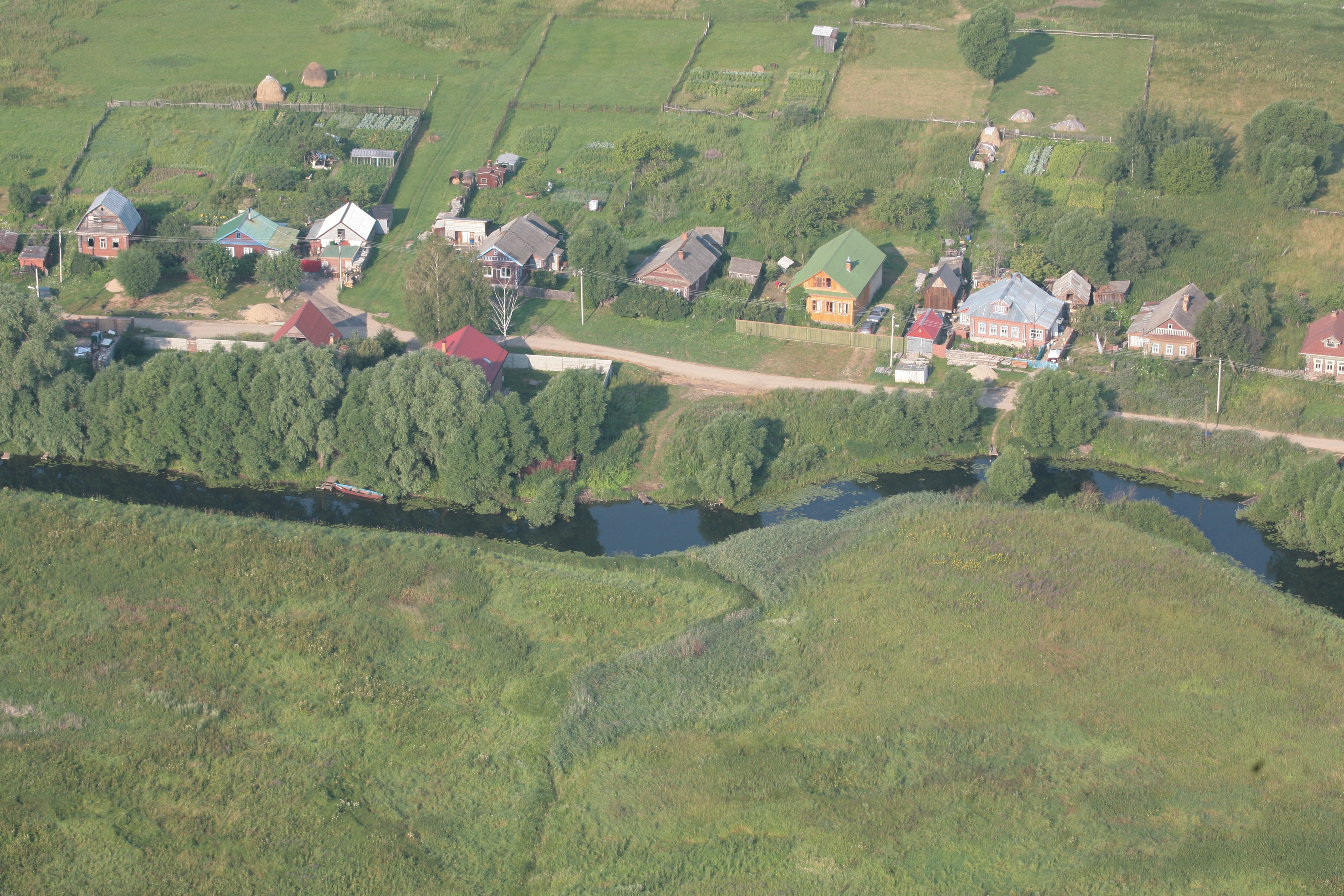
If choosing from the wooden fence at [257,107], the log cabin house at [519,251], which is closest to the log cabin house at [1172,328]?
the log cabin house at [519,251]

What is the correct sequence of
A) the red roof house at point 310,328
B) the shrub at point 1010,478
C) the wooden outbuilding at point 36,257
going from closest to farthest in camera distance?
the shrub at point 1010,478, the red roof house at point 310,328, the wooden outbuilding at point 36,257

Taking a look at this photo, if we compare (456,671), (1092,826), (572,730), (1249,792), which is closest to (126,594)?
(456,671)

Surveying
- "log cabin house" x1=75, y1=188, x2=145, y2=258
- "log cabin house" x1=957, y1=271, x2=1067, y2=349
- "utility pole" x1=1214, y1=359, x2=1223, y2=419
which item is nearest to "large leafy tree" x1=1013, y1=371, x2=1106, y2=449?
"utility pole" x1=1214, y1=359, x2=1223, y2=419

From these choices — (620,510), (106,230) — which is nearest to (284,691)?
(620,510)

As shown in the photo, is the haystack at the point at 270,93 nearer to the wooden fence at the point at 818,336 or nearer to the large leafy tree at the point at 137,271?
the large leafy tree at the point at 137,271

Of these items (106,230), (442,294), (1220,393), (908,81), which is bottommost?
(1220,393)

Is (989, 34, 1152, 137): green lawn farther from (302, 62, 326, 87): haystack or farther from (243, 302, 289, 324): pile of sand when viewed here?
(243, 302, 289, 324): pile of sand

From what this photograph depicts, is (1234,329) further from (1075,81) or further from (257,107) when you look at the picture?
(257,107)
